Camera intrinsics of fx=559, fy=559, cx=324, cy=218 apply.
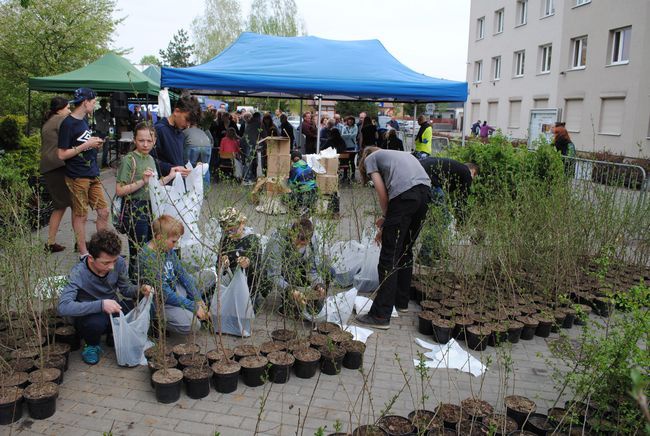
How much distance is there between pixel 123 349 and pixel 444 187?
313 centimetres

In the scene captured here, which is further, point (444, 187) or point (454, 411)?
point (444, 187)

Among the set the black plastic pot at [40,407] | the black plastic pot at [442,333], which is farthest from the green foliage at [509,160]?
the black plastic pot at [40,407]

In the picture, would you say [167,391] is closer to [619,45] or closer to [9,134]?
[9,134]

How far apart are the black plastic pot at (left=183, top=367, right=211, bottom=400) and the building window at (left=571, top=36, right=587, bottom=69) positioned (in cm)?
2334

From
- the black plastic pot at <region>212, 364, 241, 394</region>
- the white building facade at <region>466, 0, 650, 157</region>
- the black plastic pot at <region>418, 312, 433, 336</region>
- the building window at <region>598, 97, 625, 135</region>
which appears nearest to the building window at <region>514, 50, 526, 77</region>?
the white building facade at <region>466, 0, 650, 157</region>

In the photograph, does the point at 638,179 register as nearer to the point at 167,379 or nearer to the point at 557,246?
the point at 557,246

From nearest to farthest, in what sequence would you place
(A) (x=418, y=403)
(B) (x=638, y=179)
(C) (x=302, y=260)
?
(A) (x=418, y=403) → (C) (x=302, y=260) → (B) (x=638, y=179)

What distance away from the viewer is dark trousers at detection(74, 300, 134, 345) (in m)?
3.60

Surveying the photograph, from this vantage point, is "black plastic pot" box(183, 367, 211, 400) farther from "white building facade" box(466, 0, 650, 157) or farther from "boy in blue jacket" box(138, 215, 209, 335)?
"white building facade" box(466, 0, 650, 157)

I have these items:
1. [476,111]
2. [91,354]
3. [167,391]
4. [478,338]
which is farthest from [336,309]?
→ [476,111]

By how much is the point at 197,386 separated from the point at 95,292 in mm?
997

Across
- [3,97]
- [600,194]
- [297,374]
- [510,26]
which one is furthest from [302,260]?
[510,26]

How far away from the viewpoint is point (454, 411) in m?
3.03

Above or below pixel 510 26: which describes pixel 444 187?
below
